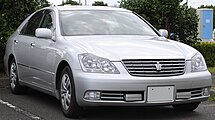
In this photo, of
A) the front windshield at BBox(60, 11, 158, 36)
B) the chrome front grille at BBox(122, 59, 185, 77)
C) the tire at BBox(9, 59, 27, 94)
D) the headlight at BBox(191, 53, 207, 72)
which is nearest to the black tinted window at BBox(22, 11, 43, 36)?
the tire at BBox(9, 59, 27, 94)

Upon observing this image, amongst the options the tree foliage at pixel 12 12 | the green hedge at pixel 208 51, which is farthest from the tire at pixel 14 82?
the green hedge at pixel 208 51

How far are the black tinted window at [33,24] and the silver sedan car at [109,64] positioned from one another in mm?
325

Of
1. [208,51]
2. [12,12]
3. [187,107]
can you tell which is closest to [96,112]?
[187,107]

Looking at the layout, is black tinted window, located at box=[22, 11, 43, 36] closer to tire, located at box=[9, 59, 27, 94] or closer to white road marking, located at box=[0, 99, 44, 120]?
tire, located at box=[9, 59, 27, 94]

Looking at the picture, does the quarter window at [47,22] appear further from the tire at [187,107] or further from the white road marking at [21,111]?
the tire at [187,107]

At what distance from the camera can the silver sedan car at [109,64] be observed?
214 inches

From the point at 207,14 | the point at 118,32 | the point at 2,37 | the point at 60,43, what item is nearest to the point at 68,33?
the point at 60,43

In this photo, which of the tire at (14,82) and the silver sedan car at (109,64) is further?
the tire at (14,82)

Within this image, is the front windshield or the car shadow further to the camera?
the front windshield

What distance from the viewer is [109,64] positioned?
548cm

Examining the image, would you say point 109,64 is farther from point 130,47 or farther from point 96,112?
point 96,112

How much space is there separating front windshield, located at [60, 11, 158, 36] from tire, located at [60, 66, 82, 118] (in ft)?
2.53

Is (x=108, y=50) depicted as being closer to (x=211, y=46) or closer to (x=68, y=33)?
(x=68, y=33)

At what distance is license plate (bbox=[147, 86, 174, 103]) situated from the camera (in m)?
5.45
